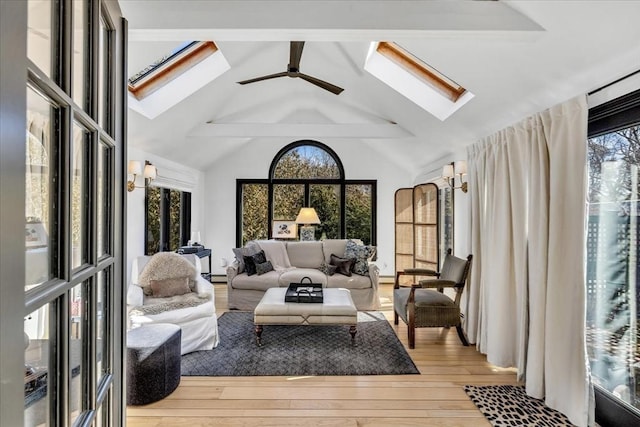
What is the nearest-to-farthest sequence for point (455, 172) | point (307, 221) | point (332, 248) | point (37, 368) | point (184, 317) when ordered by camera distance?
1. point (37, 368)
2. point (184, 317)
3. point (455, 172)
4. point (332, 248)
5. point (307, 221)

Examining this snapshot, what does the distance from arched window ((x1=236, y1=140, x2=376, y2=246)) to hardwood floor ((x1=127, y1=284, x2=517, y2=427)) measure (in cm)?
394

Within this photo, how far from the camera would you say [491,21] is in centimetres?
215

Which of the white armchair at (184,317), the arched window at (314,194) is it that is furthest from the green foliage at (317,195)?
the white armchair at (184,317)

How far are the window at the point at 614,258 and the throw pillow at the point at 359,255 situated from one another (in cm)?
290

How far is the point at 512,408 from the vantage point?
2.47 m

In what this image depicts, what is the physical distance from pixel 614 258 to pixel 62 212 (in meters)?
2.97

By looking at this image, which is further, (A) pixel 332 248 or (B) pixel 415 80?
(A) pixel 332 248

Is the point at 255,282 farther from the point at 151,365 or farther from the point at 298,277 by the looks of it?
the point at 151,365

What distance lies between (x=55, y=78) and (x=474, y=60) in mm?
2772

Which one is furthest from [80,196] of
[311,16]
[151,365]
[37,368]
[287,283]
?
[287,283]

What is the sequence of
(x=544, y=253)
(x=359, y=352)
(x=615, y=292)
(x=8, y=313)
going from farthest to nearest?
(x=359, y=352) < (x=544, y=253) < (x=615, y=292) < (x=8, y=313)

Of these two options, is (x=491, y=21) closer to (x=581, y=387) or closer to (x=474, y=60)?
(x=474, y=60)

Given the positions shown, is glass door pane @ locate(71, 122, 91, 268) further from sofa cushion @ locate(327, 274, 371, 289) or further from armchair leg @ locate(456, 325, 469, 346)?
sofa cushion @ locate(327, 274, 371, 289)

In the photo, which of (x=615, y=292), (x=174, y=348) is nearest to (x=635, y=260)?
(x=615, y=292)
